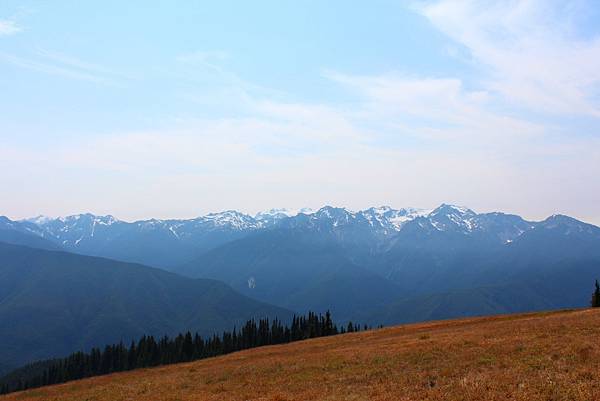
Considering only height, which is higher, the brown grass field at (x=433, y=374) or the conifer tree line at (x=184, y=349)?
the brown grass field at (x=433, y=374)

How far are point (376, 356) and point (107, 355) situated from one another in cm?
16174

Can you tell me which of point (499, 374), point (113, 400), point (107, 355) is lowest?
point (107, 355)

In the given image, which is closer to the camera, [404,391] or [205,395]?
[404,391]

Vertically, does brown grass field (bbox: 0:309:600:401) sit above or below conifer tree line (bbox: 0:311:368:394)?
above

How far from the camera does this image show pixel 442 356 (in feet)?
114

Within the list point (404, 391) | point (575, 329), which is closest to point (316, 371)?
point (404, 391)

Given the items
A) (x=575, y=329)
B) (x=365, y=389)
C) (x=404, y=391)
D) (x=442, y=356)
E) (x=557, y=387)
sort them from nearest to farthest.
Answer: (x=557, y=387)
(x=404, y=391)
(x=365, y=389)
(x=442, y=356)
(x=575, y=329)

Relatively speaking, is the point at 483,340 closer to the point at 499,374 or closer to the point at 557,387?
the point at 499,374

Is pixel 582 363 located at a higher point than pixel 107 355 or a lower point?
higher

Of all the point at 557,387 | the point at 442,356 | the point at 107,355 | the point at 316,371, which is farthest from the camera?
the point at 107,355

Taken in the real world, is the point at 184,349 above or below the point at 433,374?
below

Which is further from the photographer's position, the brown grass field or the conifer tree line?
the conifer tree line

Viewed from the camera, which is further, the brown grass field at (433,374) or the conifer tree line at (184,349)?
the conifer tree line at (184,349)

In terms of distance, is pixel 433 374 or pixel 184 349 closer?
pixel 433 374
